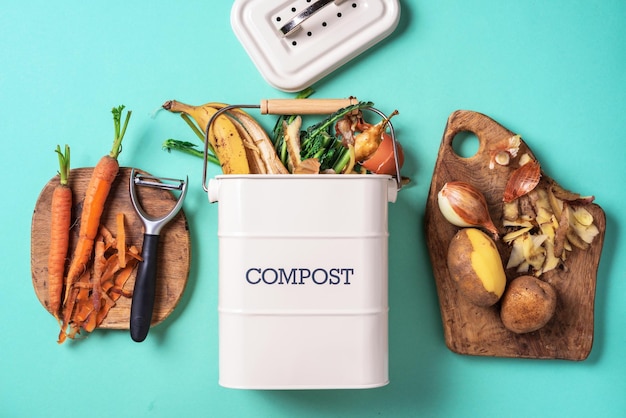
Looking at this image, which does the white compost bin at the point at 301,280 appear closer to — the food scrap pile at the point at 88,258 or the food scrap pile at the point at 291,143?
the food scrap pile at the point at 291,143

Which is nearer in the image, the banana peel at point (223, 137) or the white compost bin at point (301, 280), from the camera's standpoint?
the white compost bin at point (301, 280)

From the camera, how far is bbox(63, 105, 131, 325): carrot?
1.10m

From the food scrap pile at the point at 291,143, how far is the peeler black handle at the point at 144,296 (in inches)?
7.7

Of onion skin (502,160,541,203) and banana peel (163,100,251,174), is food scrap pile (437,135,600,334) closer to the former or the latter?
onion skin (502,160,541,203)

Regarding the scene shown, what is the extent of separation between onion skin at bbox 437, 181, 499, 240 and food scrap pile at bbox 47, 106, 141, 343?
1.75ft

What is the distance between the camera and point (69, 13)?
3.82 feet

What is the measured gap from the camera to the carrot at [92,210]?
110 centimetres

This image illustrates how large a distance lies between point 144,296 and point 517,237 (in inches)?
25.1

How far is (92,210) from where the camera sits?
1.10 m

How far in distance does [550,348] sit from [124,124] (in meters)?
0.83

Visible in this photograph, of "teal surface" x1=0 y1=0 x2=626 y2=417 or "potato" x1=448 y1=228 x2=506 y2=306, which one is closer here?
"potato" x1=448 y1=228 x2=506 y2=306

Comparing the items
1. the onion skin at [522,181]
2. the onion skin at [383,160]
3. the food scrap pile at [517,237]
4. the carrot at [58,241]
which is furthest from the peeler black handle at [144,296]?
the onion skin at [522,181]

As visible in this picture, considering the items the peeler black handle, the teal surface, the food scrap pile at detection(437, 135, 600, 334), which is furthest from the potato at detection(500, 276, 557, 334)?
the peeler black handle

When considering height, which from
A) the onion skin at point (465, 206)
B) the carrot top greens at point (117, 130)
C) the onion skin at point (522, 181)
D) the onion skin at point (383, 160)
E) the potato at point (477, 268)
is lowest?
the potato at point (477, 268)
